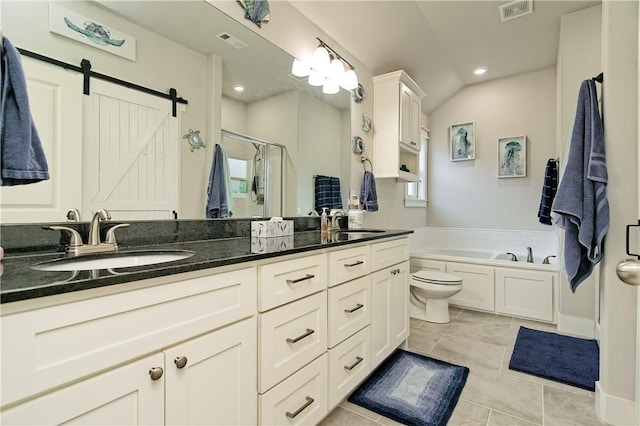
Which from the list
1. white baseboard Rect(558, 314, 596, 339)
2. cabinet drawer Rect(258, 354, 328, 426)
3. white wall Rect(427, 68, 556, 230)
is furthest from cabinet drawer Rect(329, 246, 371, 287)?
white wall Rect(427, 68, 556, 230)

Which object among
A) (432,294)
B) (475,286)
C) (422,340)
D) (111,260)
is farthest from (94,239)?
(475,286)

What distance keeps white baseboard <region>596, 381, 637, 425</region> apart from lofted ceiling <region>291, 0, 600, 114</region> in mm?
2752

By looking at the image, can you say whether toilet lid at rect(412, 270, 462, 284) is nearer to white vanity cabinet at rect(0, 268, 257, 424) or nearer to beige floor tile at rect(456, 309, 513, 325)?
beige floor tile at rect(456, 309, 513, 325)

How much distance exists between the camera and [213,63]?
63.7 inches

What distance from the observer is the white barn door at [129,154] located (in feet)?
3.91

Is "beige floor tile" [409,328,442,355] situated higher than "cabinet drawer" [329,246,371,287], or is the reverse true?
"cabinet drawer" [329,246,371,287]

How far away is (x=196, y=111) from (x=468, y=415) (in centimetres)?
203

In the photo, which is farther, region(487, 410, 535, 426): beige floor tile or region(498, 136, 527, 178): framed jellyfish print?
region(498, 136, 527, 178): framed jellyfish print

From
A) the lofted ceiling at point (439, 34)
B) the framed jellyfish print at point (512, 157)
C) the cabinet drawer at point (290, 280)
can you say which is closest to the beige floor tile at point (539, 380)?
the cabinet drawer at point (290, 280)

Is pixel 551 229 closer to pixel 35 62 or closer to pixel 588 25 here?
pixel 588 25

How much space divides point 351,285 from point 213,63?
53.2 inches

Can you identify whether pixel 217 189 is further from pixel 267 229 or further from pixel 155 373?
pixel 155 373

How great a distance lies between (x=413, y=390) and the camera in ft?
5.77

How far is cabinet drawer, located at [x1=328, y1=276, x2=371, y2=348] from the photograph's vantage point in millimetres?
1463
